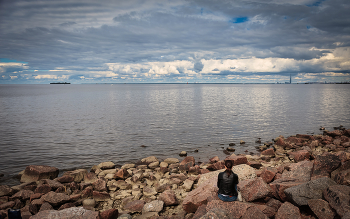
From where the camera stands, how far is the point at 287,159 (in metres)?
22.1

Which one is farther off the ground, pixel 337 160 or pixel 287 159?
pixel 337 160

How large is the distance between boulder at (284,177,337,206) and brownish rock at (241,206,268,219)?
1.84 metres

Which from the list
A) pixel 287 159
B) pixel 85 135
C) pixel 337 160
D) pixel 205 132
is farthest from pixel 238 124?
pixel 337 160

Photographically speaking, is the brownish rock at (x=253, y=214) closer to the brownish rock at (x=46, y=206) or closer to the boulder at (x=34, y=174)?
the brownish rock at (x=46, y=206)

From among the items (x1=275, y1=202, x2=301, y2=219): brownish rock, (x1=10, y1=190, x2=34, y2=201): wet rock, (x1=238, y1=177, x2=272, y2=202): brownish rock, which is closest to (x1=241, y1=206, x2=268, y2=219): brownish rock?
(x1=275, y1=202, x2=301, y2=219): brownish rock

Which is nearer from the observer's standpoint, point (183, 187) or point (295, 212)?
point (295, 212)

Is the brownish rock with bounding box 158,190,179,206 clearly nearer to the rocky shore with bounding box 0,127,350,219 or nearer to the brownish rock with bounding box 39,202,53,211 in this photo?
the rocky shore with bounding box 0,127,350,219

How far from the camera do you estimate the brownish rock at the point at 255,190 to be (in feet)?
34.1

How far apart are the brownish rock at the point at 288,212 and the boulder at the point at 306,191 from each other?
0.46 meters

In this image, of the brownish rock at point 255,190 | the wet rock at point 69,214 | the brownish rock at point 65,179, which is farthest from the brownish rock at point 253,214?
the brownish rock at point 65,179

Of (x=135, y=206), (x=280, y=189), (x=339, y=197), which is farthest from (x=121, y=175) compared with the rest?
(x=339, y=197)

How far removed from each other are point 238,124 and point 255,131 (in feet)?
18.6

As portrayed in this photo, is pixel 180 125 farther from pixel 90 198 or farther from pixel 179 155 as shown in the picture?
pixel 90 198

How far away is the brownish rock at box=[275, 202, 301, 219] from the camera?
863 cm
